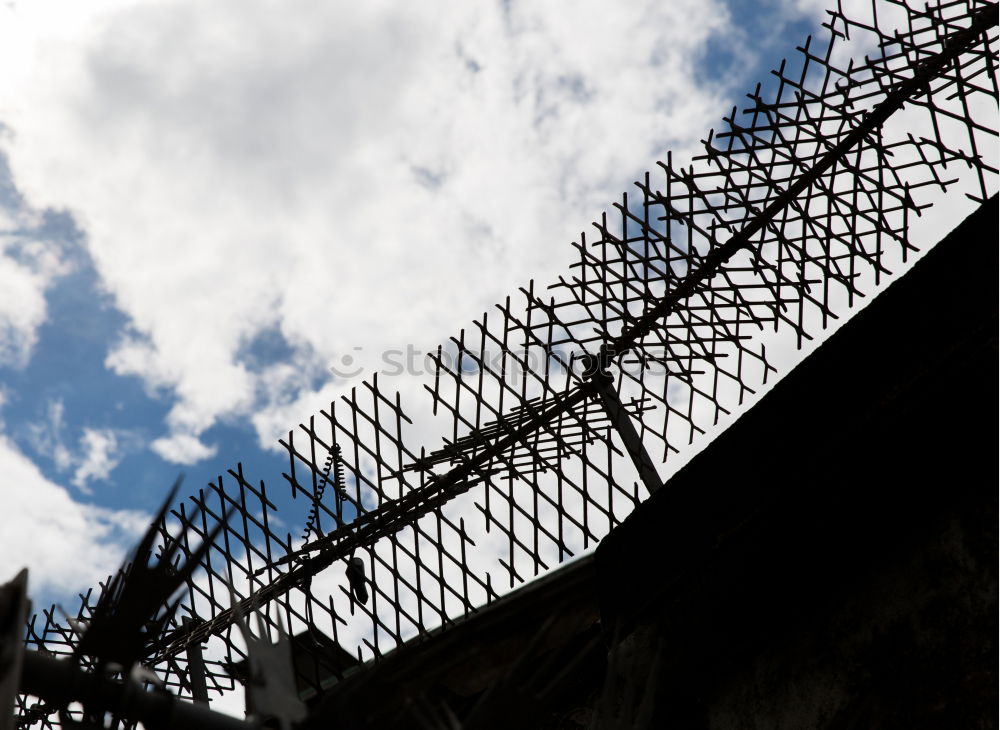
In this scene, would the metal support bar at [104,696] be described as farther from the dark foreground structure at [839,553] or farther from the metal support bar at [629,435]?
the metal support bar at [629,435]

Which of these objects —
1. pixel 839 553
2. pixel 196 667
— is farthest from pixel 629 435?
pixel 196 667

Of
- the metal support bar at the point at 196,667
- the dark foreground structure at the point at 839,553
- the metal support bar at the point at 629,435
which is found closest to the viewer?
the dark foreground structure at the point at 839,553

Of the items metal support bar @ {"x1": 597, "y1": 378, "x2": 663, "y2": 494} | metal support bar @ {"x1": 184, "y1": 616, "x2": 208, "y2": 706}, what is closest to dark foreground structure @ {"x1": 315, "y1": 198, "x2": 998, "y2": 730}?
metal support bar @ {"x1": 597, "y1": 378, "x2": 663, "y2": 494}

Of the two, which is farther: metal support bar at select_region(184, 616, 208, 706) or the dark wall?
metal support bar at select_region(184, 616, 208, 706)

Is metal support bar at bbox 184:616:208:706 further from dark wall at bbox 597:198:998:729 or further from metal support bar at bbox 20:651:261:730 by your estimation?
metal support bar at bbox 20:651:261:730

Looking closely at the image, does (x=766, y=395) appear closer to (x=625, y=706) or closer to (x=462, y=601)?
(x=625, y=706)

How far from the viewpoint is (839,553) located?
298 cm

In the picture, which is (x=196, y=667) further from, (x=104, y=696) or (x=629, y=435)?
(x=104, y=696)

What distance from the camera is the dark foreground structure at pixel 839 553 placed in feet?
8.28

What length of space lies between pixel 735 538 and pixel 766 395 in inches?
18.2

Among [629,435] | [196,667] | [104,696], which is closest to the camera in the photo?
[104,696]

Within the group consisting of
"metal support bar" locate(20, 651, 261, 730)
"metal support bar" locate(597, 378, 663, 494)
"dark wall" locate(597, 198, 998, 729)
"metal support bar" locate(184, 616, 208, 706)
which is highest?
"metal support bar" locate(184, 616, 208, 706)

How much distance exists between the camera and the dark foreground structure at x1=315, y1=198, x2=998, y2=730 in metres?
2.52

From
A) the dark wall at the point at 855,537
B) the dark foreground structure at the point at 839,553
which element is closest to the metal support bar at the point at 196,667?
the dark foreground structure at the point at 839,553
